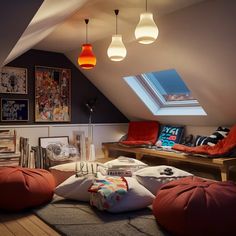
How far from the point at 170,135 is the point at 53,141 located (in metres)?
2.12

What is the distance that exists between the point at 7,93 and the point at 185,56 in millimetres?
2950

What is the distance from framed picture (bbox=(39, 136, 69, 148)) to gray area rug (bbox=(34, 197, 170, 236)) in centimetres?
254

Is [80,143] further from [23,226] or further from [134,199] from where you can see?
[23,226]

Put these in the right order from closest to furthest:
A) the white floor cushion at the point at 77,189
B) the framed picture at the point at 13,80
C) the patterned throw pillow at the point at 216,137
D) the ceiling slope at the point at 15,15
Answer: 1. the ceiling slope at the point at 15,15
2. the white floor cushion at the point at 77,189
3. the patterned throw pillow at the point at 216,137
4. the framed picture at the point at 13,80

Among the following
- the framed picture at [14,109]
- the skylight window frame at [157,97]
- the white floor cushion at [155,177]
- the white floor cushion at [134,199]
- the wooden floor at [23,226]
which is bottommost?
the wooden floor at [23,226]

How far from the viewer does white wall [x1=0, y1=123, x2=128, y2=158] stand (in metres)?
5.14

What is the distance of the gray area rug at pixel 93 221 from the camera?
2170mm

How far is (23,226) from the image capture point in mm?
2316

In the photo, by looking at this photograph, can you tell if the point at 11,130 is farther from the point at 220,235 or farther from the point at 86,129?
the point at 220,235

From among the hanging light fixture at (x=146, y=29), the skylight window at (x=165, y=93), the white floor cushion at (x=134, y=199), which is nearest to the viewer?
the white floor cushion at (x=134, y=199)

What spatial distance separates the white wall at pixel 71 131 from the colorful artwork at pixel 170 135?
3.49 ft

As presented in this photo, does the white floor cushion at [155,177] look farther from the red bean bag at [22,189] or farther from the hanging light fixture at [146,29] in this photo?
the hanging light fixture at [146,29]

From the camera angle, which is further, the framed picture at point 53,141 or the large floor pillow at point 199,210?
the framed picture at point 53,141

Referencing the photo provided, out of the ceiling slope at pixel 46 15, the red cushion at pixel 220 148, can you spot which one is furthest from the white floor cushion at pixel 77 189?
the red cushion at pixel 220 148
